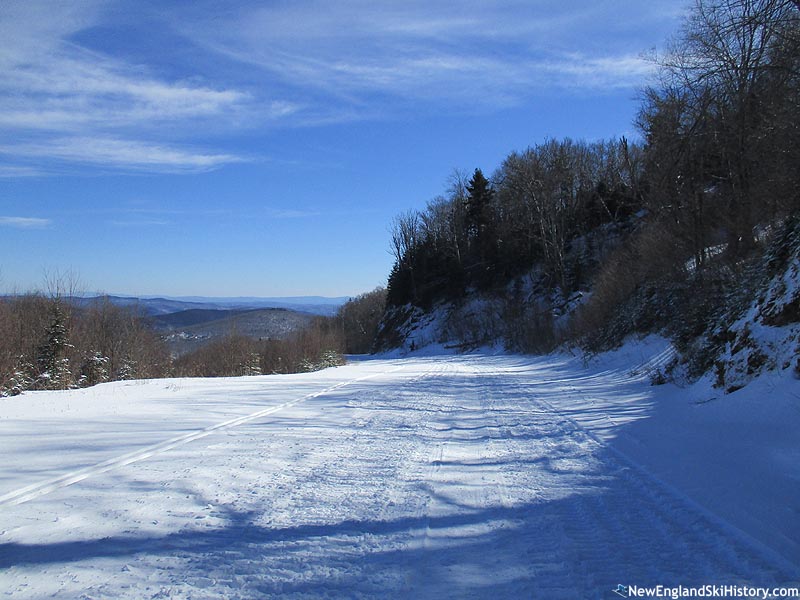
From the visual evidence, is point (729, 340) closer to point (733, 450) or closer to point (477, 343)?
point (733, 450)

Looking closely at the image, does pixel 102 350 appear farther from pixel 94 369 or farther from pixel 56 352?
pixel 56 352

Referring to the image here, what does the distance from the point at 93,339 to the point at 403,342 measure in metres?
41.8

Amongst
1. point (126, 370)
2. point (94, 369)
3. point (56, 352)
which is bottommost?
point (126, 370)

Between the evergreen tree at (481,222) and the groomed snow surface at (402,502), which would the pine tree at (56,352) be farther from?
the evergreen tree at (481,222)

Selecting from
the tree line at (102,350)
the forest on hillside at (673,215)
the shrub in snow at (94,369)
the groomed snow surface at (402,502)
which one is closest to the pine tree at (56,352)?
the tree line at (102,350)

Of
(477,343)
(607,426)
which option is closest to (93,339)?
(607,426)

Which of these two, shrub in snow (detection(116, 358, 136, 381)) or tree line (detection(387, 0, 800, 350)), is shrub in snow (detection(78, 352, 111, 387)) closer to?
shrub in snow (detection(116, 358, 136, 381))

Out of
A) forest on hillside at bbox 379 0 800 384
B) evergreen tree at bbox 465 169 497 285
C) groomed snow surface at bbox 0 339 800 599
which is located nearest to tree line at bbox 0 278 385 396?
groomed snow surface at bbox 0 339 800 599

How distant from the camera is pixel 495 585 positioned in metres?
3.50

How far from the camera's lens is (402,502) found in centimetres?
504

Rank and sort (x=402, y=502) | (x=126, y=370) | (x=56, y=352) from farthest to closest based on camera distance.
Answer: (x=126, y=370), (x=56, y=352), (x=402, y=502)

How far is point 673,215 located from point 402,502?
2212 centimetres

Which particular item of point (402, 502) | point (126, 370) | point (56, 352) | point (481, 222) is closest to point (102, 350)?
point (126, 370)

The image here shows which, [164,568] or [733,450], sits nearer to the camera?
[164,568]
